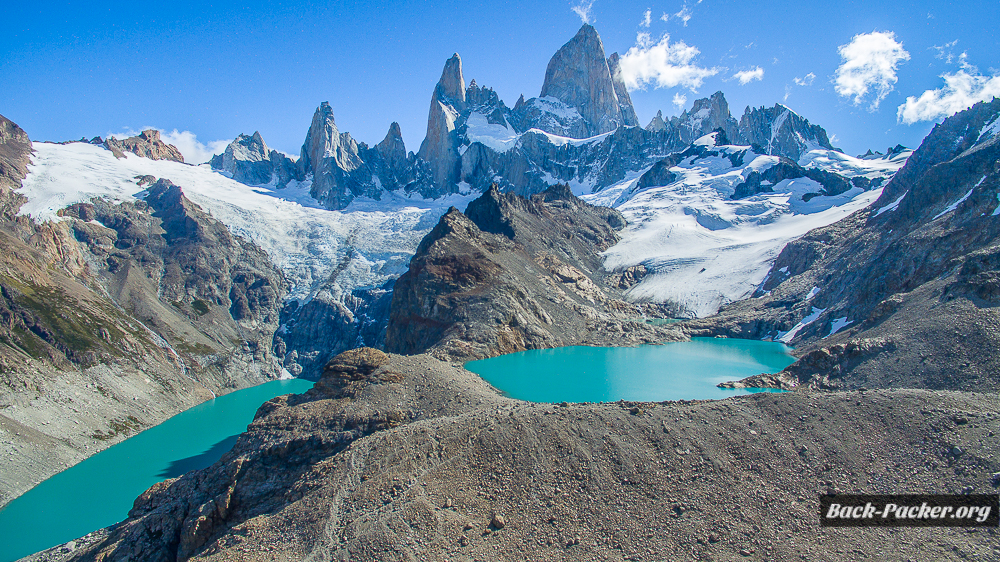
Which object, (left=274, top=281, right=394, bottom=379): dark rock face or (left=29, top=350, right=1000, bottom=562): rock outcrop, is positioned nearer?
(left=29, top=350, right=1000, bottom=562): rock outcrop

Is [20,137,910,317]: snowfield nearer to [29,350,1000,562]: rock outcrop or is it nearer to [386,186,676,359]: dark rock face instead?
[386,186,676,359]: dark rock face

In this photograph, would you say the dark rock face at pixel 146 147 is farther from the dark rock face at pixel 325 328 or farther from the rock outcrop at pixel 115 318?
the dark rock face at pixel 325 328

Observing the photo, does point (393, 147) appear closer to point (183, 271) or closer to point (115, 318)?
point (183, 271)

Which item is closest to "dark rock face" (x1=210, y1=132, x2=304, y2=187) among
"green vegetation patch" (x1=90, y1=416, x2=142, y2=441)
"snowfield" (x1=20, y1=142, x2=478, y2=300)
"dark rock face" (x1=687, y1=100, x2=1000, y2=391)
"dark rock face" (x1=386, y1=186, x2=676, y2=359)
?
"snowfield" (x1=20, y1=142, x2=478, y2=300)

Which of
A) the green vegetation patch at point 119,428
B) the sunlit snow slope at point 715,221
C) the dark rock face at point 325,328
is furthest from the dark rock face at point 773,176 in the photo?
the green vegetation patch at point 119,428

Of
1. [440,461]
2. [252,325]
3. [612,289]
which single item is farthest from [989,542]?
[252,325]

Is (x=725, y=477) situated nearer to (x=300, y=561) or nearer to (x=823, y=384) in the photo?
(x=300, y=561)

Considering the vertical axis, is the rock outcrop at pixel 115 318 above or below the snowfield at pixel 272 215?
below

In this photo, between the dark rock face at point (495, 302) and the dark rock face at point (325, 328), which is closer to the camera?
the dark rock face at point (495, 302)
